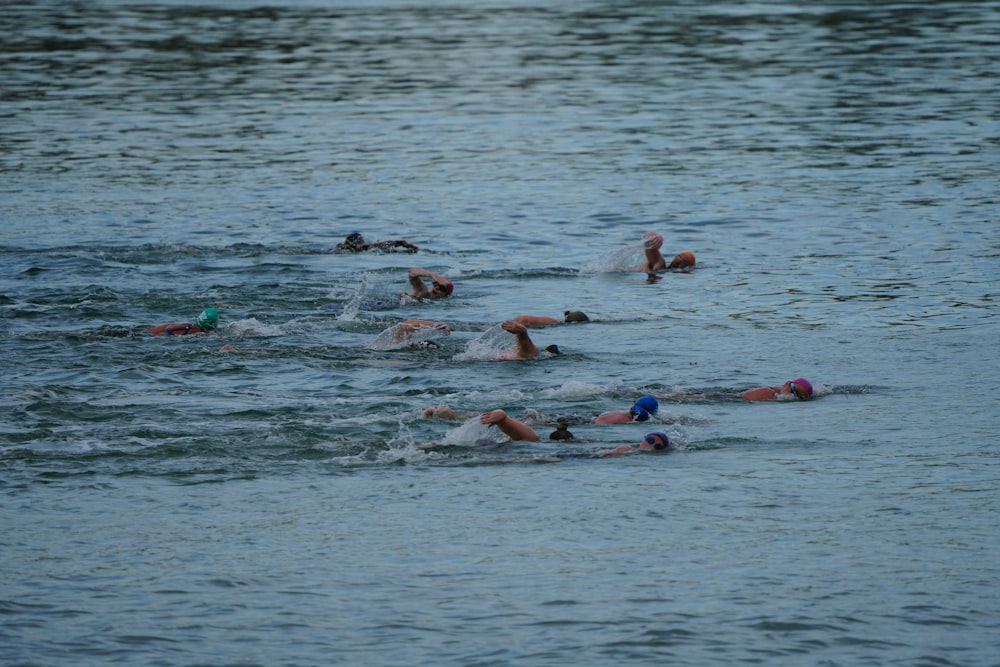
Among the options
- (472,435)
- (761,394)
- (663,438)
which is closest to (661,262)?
(761,394)

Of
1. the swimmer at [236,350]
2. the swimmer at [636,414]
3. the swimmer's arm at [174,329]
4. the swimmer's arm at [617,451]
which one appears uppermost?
the swimmer's arm at [174,329]

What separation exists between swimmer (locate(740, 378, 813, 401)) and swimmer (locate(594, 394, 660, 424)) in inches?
60.5

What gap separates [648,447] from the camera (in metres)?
18.5

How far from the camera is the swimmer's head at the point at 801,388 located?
2052 cm

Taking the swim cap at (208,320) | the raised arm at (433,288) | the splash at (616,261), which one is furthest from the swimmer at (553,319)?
the swim cap at (208,320)

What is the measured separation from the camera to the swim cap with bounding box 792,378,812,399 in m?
20.5

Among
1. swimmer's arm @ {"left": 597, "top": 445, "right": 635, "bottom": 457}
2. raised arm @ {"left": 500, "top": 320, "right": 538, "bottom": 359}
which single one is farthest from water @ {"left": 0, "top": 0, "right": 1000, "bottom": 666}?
raised arm @ {"left": 500, "top": 320, "right": 538, "bottom": 359}

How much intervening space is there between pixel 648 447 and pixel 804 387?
3.12 m

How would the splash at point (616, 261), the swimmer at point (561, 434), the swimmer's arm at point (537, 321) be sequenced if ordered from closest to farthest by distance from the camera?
the swimmer at point (561, 434) < the swimmer's arm at point (537, 321) < the splash at point (616, 261)

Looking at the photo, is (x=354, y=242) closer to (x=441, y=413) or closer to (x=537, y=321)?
(x=537, y=321)

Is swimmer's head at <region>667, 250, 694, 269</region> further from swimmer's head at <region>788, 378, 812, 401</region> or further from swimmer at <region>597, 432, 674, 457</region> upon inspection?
swimmer at <region>597, 432, 674, 457</region>

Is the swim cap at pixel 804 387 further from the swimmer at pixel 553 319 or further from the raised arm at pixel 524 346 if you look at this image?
the swimmer at pixel 553 319

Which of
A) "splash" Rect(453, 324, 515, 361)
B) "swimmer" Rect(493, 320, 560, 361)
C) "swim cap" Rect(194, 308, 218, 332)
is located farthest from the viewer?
"swim cap" Rect(194, 308, 218, 332)

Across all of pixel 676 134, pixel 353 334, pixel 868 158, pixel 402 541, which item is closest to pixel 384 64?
pixel 676 134
